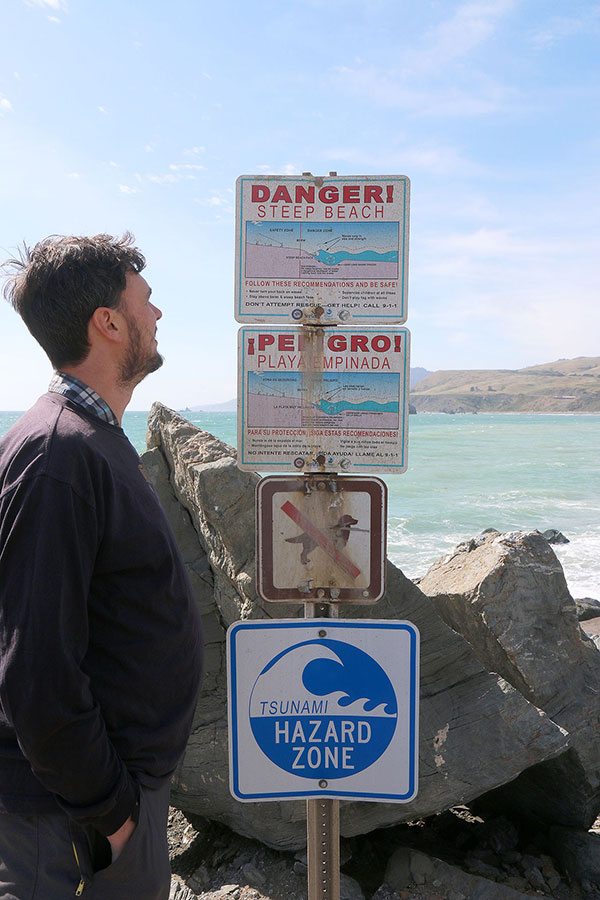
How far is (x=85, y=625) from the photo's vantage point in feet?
5.82

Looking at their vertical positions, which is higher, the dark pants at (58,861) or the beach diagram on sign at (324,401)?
the beach diagram on sign at (324,401)

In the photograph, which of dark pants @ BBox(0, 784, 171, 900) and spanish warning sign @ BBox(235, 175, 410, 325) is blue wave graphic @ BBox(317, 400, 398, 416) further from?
dark pants @ BBox(0, 784, 171, 900)

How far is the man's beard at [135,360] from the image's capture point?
2.17m

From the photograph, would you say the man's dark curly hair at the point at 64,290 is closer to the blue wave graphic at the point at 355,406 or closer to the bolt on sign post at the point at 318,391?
the bolt on sign post at the point at 318,391

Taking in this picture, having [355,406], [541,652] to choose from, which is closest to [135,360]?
[355,406]

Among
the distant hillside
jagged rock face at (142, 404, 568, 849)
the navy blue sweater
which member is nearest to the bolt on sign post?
the navy blue sweater

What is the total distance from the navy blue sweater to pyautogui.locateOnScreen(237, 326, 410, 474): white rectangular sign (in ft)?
1.86

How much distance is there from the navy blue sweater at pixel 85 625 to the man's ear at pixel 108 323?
0.85 feet

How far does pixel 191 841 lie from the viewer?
407 cm

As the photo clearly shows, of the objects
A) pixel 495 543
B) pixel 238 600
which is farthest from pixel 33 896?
pixel 495 543

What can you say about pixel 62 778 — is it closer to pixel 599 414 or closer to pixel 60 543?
pixel 60 543

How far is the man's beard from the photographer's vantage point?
217 centimetres

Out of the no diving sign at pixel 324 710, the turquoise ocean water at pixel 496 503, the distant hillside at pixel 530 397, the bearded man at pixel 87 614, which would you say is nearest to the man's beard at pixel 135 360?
the bearded man at pixel 87 614

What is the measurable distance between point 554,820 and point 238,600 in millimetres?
2286
